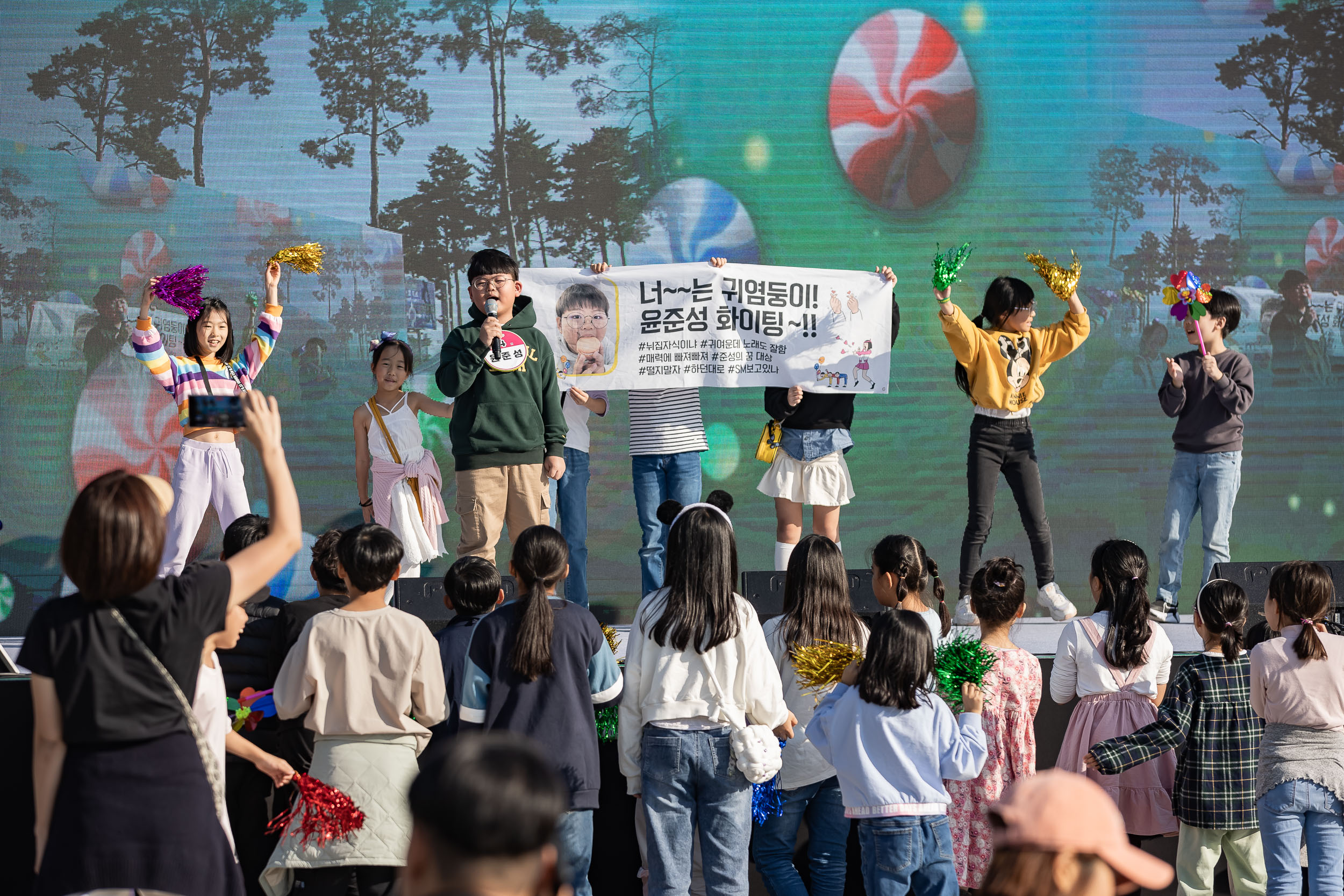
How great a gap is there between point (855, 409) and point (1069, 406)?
1.32 m

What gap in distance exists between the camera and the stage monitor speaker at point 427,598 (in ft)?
14.7

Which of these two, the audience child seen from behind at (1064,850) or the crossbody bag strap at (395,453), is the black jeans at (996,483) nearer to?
the crossbody bag strap at (395,453)

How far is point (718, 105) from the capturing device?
7211 mm

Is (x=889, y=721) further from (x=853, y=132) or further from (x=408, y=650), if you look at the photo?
(x=853, y=132)

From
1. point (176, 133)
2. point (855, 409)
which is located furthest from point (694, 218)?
point (176, 133)

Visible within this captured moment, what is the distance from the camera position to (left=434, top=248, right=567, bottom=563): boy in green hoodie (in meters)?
5.00

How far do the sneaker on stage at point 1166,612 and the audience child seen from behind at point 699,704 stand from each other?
269 cm

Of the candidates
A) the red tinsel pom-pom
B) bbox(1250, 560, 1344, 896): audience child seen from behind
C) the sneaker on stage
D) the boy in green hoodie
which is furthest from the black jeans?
the red tinsel pom-pom

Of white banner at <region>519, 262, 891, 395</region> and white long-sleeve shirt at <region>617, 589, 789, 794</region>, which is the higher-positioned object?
white banner at <region>519, 262, 891, 395</region>

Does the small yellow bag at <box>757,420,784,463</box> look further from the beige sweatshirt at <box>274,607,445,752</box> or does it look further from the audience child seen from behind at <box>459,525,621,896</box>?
the beige sweatshirt at <box>274,607,445,752</box>

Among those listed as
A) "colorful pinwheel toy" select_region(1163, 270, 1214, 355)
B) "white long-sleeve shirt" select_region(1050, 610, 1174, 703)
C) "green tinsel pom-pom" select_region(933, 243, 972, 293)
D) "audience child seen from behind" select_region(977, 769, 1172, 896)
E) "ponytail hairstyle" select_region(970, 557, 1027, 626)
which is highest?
"green tinsel pom-pom" select_region(933, 243, 972, 293)

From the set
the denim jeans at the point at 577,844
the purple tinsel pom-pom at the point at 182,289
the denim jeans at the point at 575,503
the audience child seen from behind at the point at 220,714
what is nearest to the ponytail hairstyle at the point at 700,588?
the denim jeans at the point at 577,844

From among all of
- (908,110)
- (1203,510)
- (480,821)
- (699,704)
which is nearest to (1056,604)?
(1203,510)

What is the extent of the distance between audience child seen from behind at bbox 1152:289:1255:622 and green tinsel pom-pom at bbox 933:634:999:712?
2525 millimetres
